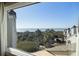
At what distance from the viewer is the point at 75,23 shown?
272cm

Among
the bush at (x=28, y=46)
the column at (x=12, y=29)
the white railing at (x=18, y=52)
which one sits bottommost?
the white railing at (x=18, y=52)

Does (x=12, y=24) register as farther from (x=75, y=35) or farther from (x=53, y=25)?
(x=75, y=35)

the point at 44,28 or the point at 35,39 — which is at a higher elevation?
the point at 44,28

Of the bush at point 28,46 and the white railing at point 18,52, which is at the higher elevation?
the bush at point 28,46

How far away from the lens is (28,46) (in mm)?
2770

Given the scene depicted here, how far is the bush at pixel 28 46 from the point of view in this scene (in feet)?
9.06

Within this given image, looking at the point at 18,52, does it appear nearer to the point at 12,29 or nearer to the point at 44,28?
the point at 12,29

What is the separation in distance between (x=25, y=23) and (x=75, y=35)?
0.61 metres

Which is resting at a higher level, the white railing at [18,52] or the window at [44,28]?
the window at [44,28]

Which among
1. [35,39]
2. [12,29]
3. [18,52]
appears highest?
[12,29]

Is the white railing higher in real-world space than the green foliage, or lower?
lower

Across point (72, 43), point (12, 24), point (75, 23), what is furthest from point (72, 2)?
point (12, 24)

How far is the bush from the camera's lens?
2.76 metres

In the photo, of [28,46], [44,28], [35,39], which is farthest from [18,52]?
[44,28]
